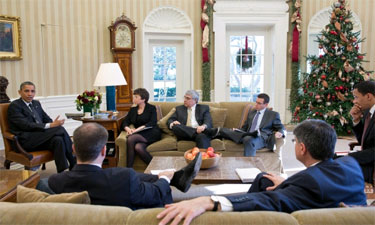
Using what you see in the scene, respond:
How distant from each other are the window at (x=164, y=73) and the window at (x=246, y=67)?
1288 mm

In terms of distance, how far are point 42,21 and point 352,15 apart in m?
6.04

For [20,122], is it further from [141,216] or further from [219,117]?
[141,216]

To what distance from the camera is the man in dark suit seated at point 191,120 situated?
412cm

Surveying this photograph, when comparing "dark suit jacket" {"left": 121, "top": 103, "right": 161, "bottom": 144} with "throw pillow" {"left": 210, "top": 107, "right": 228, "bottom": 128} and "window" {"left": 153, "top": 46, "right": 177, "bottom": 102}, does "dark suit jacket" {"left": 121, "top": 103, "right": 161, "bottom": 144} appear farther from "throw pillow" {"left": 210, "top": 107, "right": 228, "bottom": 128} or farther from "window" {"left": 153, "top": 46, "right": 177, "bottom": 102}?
"window" {"left": 153, "top": 46, "right": 177, "bottom": 102}

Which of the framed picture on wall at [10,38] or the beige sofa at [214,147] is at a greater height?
the framed picture on wall at [10,38]

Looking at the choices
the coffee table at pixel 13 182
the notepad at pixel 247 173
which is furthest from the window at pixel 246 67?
the coffee table at pixel 13 182

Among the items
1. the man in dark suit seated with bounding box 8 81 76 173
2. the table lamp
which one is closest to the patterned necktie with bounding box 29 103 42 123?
the man in dark suit seated with bounding box 8 81 76 173

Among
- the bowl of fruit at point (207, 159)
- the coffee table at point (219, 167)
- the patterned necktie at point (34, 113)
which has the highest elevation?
the patterned necktie at point (34, 113)

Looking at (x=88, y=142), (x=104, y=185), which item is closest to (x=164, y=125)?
(x=88, y=142)

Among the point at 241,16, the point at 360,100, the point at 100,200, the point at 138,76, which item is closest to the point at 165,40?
the point at 138,76

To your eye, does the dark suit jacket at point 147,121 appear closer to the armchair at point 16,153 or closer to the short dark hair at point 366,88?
the armchair at point 16,153

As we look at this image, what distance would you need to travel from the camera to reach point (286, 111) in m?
7.39

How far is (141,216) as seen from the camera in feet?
3.91

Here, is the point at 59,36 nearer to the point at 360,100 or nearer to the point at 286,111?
the point at 286,111
